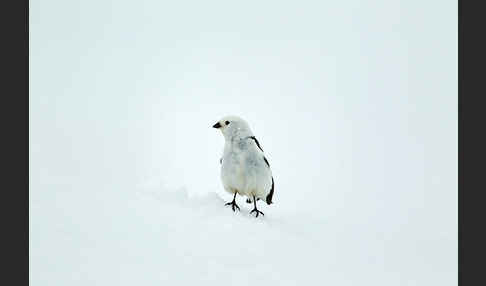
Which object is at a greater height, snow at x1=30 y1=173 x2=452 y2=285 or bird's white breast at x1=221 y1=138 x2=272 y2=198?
bird's white breast at x1=221 y1=138 x2=272 y2=198

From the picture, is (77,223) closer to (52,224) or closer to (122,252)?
(52,224)

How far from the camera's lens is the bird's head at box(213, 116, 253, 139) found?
7.73 metres

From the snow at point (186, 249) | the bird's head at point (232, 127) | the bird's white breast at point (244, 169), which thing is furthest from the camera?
the bird's head at point (232, 127)

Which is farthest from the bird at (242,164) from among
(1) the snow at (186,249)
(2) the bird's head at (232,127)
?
(1) the snow at (186,249)

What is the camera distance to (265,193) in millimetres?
7848

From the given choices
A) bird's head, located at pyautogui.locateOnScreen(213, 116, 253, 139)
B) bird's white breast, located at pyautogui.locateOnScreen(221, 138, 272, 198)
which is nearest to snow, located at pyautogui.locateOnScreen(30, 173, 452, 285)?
bird's white breast, located at pyautogui.locateOnScreen(221, 138, 272, 198)

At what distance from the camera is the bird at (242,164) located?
24.6ft

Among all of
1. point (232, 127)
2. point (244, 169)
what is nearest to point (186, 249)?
point (244, 169)

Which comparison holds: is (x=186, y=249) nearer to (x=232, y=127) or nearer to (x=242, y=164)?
(x=242, y=164)

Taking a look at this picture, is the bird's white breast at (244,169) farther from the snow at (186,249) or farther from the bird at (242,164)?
the snow at (186,249)

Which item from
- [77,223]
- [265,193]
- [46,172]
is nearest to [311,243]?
[265,193]

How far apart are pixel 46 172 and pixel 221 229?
2.43m

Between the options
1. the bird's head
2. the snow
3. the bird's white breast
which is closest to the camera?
the snow

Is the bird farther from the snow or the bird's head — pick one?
the snow
